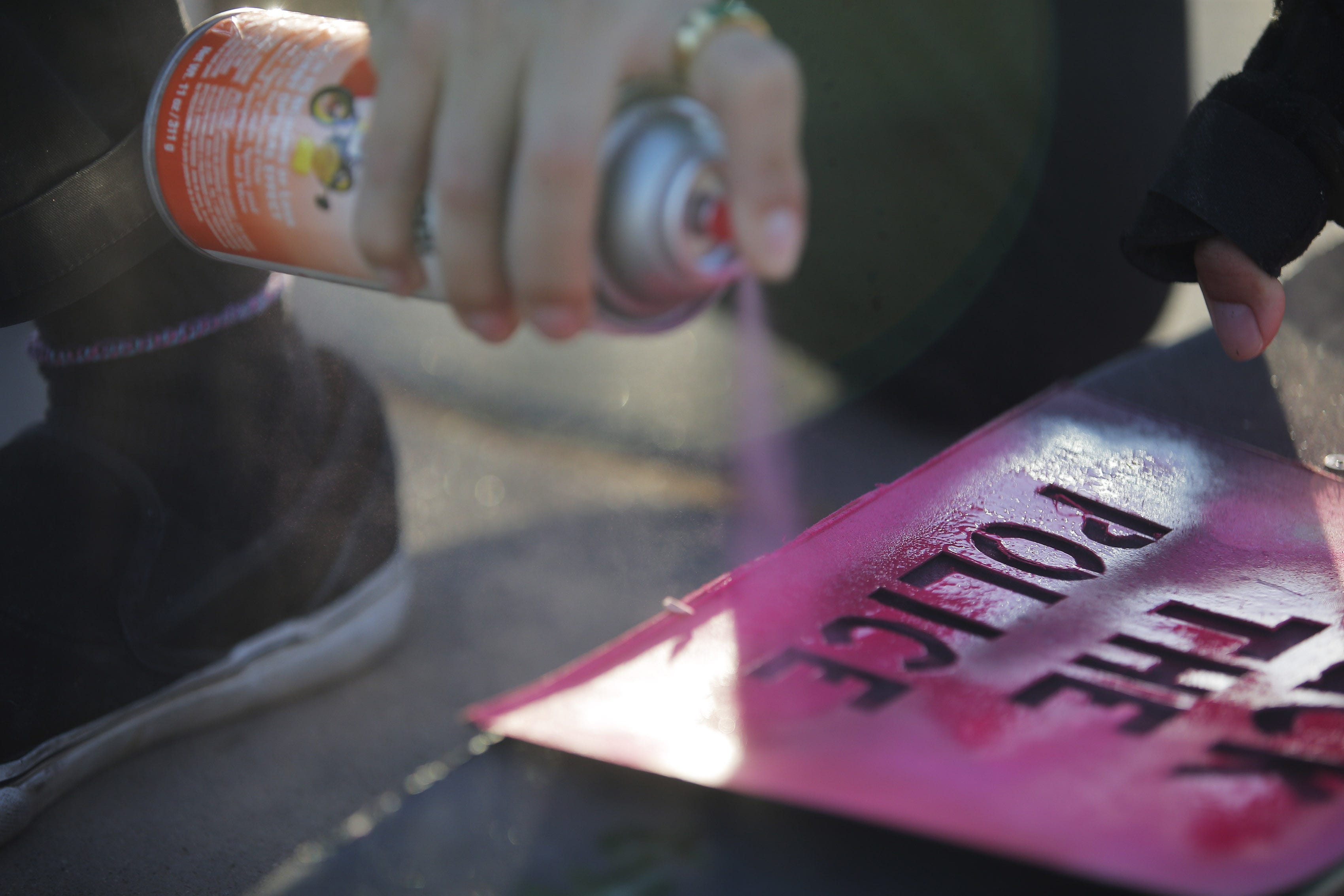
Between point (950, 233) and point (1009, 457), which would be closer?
point (1009, 457)

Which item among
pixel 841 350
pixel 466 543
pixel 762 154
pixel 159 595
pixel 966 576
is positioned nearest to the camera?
pixel 762 154

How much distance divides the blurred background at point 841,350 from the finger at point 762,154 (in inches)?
A: 30.7

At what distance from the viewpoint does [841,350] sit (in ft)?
5.70

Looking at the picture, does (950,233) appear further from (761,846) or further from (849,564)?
(761,846)

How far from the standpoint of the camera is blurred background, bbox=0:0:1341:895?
1.28 m

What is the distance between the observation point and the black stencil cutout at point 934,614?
0.67 m

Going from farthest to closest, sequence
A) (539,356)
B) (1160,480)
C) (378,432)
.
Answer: (539,356), (378,432), (1160,480)

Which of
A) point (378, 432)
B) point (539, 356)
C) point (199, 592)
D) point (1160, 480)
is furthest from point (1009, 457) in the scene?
point (539, 356)

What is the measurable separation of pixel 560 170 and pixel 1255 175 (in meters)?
0.66

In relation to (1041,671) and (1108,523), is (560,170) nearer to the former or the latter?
(1041,671)

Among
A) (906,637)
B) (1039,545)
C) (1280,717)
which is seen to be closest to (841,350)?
(1039,545)

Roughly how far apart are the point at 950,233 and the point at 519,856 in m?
1.31

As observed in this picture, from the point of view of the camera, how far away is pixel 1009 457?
0.87m

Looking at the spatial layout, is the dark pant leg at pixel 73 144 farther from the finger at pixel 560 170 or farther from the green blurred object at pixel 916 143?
the green blurred object at pixel 916 143
